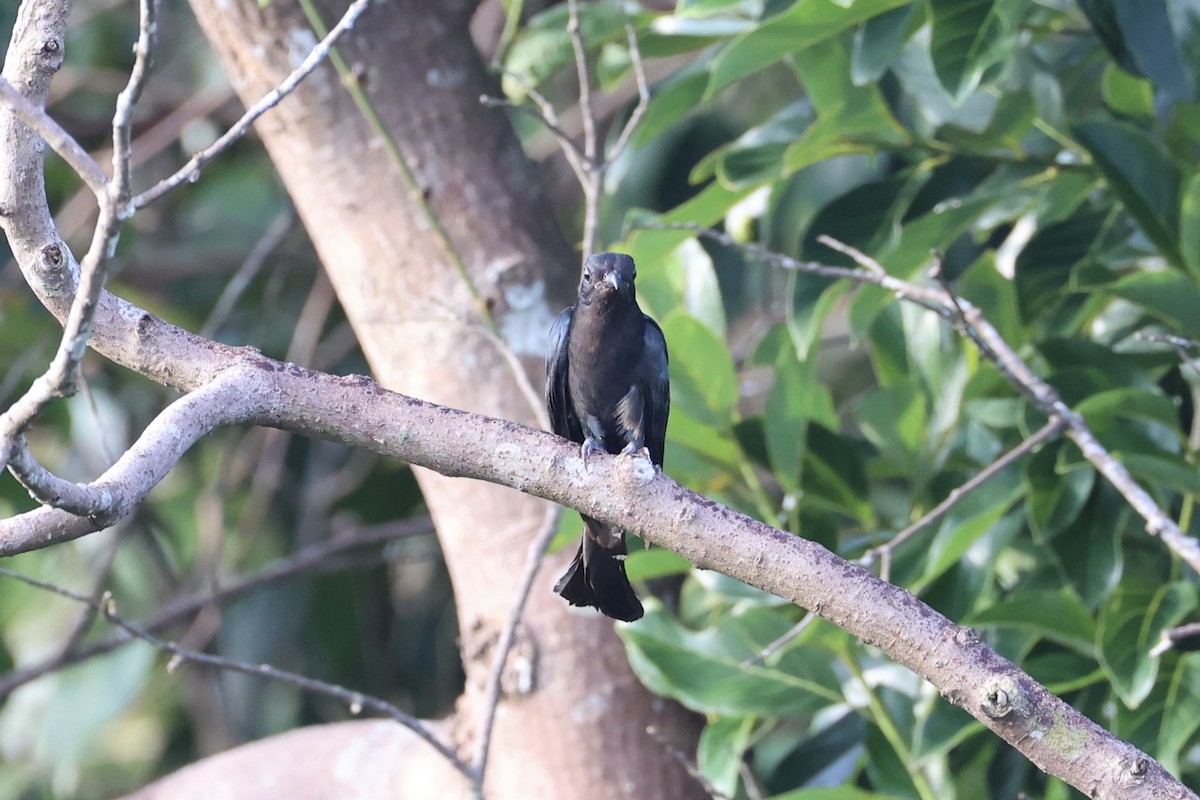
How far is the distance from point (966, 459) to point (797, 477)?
54cm

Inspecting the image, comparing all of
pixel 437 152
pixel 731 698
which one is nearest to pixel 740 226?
pixel 437 152

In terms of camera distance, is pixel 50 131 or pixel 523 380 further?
pixel 523 380

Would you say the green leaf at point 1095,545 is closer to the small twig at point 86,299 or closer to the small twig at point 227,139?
the small twig at point 227,139

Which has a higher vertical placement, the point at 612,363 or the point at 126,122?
the point at 126,122

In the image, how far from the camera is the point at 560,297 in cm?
355

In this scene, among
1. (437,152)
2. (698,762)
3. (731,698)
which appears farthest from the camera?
(437,152)

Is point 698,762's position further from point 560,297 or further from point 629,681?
point 560,297

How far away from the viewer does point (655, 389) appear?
299 cm

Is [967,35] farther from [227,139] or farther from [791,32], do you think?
[227,139]

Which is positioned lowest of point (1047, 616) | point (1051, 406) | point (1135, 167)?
point (1047, 616)

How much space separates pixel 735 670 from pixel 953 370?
3.46 ft

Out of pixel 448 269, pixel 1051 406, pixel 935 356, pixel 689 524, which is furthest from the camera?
pixel 448 269

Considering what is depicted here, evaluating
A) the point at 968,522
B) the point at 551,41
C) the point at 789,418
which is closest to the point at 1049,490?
the point at 968,522

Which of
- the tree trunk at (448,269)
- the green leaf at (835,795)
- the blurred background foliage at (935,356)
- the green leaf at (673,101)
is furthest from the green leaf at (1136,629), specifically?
the green leaf at (673,101)
